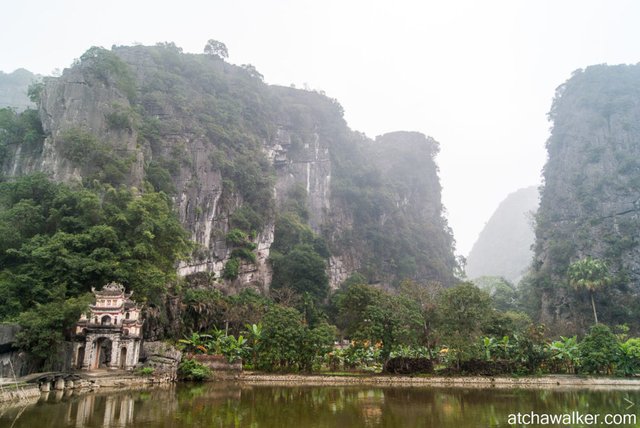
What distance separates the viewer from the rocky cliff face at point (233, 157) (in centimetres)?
3681

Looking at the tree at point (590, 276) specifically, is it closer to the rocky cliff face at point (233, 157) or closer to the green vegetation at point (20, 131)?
the rocky cliff face at point (233, 157)

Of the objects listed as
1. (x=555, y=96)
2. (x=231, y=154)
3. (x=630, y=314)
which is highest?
(x=555, y=96)

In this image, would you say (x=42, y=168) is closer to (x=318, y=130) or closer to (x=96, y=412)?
(x=96, y=412)

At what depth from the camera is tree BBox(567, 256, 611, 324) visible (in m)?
40.8

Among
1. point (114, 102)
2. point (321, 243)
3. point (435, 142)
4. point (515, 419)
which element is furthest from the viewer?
point (435, 142)

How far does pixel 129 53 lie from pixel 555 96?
61968 mm

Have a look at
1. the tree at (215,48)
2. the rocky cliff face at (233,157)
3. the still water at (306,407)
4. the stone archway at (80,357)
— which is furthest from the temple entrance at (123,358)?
the tree at (215,48)

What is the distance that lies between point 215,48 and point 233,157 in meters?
30.1

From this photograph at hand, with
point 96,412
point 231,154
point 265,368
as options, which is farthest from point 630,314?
point 96,412

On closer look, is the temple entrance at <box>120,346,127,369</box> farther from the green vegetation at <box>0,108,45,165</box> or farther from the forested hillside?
the green vegetation at <box>0,108,45,165</box>

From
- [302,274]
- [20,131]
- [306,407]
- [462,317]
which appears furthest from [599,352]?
[20,131]

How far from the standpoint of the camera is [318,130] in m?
70.1

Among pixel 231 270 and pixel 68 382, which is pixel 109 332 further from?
pixel 231 270

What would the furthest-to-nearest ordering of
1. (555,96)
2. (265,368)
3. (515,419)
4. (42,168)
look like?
(555,96), (42,168), (265,368), (515,419)
